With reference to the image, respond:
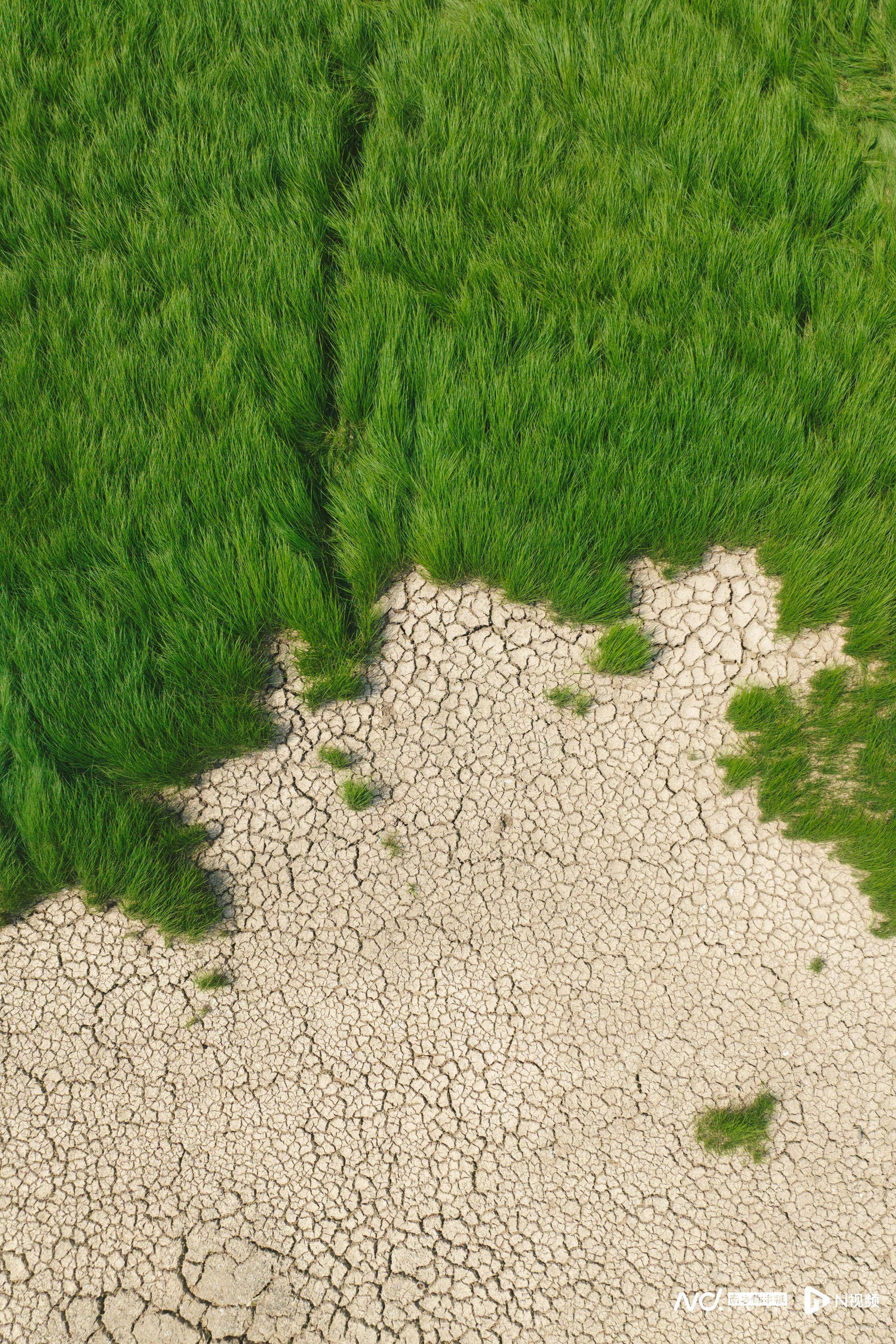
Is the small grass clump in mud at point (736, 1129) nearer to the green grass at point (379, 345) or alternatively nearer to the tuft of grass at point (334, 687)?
the green grass at point (379, 345)

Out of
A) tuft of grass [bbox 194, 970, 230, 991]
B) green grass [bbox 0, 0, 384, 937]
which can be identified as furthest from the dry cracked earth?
green grass [bbox 0, 0, 384, 937]

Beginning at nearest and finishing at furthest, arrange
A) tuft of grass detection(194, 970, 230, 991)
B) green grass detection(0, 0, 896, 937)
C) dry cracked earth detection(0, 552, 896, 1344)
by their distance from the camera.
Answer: dry cracked earth detection(0, 552, 896, 1344) < tuft of grass detection(194, 970, 230, 991) < green grass detection(0, 0, 896, 937)

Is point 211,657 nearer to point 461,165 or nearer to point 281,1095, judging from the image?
point 281,1095

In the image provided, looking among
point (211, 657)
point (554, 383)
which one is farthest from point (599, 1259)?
point (554, 383)

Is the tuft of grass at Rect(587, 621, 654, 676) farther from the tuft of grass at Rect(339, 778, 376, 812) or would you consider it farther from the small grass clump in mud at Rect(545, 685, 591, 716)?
the tuft of grass at Rect(339, 778, 376, 812)

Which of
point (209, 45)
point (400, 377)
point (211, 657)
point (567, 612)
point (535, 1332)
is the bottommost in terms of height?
point (535, 1332)

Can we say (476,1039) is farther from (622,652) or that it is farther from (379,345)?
(379,345)
